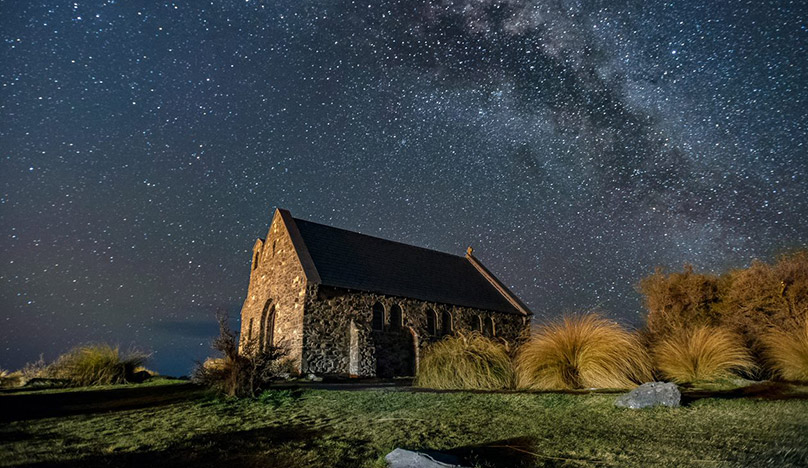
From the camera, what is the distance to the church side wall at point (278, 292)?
18.6 meters

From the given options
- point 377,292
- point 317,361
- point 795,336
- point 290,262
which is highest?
point 290,262

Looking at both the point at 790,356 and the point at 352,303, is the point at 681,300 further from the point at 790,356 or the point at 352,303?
the point at 352,303

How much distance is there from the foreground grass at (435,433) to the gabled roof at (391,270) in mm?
12610

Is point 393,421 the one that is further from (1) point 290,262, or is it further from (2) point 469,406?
(1) point 290,262

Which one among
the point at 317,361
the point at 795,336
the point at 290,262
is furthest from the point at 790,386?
the point at 290,262

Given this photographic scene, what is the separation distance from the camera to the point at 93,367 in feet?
40.3

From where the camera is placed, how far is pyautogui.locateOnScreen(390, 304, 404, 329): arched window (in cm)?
2111

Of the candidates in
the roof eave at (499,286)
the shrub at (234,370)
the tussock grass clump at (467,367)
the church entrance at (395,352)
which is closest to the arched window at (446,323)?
the church entrance at (395,352)

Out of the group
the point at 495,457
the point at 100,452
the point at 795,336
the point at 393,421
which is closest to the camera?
the point at 495,457

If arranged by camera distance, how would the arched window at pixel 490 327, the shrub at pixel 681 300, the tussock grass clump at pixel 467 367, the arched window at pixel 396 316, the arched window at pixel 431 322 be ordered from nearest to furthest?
the tussock grass clump at pixel 467 367
the shrub at pixel 681 300
the arched window at pixel 396 316
the arched window at pixel 431 322
the arched window at pixel 490 327

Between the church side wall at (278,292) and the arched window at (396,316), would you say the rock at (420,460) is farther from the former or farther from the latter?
the arched window at (396,316)

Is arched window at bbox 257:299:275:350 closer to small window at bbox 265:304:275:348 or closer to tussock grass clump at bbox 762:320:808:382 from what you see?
small window at bbox 265:304:275:348

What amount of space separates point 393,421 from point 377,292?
15.3m

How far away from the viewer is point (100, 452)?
426cm
